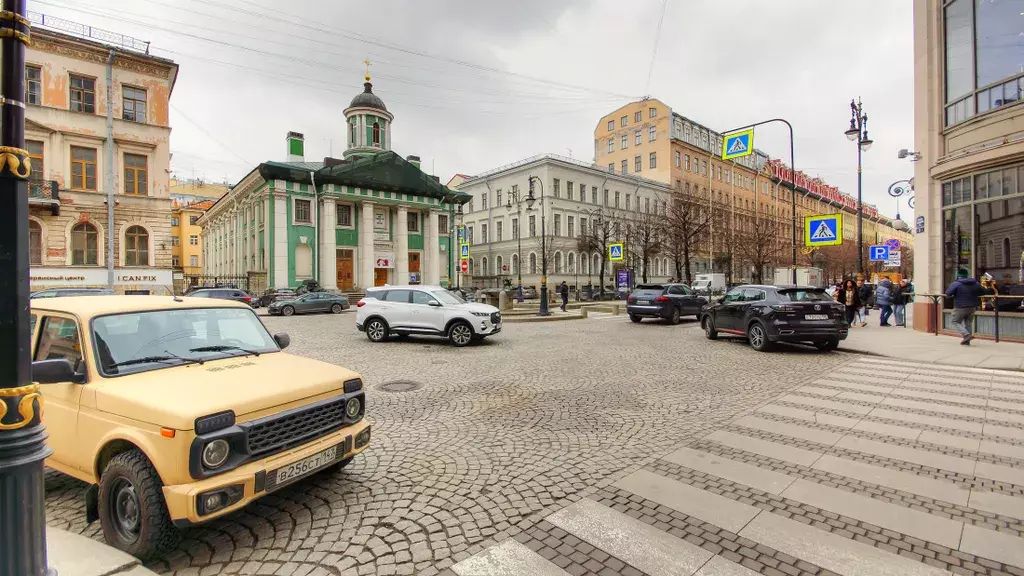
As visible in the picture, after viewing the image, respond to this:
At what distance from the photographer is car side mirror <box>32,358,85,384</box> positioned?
2475 mm

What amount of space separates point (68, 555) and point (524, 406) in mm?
4997

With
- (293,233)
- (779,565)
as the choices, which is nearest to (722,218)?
(293,233)

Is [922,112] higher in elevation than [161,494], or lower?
higher

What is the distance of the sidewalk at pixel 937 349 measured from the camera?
10.5 m

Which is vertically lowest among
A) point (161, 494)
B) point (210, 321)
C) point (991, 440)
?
point (991, 440)

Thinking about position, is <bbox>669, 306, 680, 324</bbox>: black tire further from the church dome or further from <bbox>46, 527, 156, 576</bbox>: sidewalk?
the church dome

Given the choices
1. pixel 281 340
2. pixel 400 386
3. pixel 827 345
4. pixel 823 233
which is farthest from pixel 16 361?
pixel 823 233

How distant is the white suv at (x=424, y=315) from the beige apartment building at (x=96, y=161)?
21.5m

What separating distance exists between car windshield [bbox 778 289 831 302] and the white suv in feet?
25.6

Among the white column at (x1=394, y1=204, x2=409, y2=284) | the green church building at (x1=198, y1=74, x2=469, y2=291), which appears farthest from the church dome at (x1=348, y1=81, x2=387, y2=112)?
the white column at (x1=394, y1=204, x2=409, y2=284)

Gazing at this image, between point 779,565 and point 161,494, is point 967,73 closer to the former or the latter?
point 779,565

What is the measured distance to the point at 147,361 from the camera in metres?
3.78

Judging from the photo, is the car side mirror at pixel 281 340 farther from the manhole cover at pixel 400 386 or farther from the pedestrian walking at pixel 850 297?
the pedestrian walking at pixel 850 297

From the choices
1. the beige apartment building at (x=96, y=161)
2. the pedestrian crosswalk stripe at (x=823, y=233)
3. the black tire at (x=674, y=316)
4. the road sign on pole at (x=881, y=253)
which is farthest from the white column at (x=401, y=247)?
the road sign on pole at (x=881, y=253)
